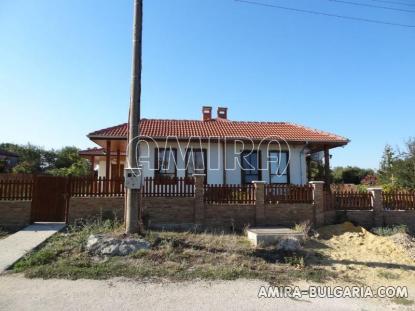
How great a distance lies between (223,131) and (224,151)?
4.03 feet

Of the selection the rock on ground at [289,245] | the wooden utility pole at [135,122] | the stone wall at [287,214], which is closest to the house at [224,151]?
the stone wall at [287,214]

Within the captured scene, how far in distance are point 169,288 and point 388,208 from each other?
386 inches

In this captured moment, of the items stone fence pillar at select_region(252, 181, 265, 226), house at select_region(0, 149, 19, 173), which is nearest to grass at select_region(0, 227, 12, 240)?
stone fence pillar at select_region(252, 181, 265, 226)

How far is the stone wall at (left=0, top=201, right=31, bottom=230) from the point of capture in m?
10.6

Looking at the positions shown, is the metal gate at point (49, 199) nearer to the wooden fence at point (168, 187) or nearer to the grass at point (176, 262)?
the grass at point (176, 262)

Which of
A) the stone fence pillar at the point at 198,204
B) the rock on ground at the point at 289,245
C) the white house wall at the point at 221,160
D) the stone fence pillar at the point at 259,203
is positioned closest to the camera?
the rock on ground at the point at 289,245

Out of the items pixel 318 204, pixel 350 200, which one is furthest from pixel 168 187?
pixel 350 200

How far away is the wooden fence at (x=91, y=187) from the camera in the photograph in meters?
11.0

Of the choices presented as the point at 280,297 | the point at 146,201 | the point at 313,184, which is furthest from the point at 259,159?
the point at 280,297

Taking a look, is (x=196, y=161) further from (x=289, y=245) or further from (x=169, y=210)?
(x=289, y=245)

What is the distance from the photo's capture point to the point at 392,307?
5414 mm

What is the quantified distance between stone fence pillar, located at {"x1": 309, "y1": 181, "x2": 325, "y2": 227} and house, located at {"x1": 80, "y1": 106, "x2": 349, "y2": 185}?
13.4ft

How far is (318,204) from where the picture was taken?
11688mm

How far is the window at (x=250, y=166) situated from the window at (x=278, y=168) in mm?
576
